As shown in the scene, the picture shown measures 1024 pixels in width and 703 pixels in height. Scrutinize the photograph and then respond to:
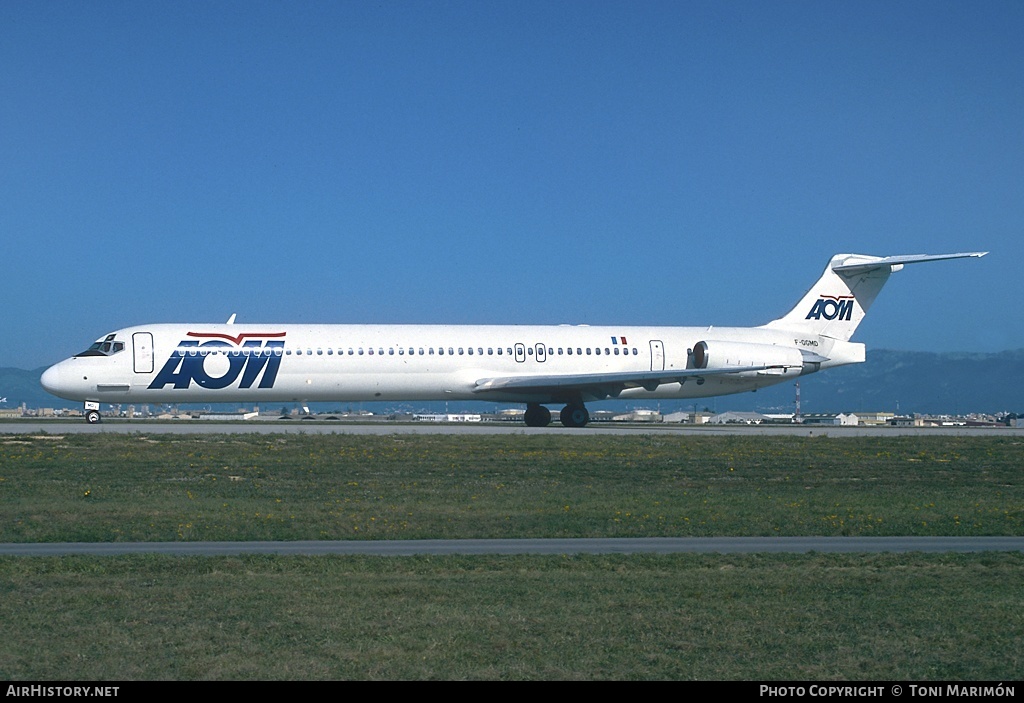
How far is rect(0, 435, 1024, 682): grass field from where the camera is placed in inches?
336

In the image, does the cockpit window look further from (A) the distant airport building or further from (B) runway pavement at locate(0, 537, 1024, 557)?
(A) the distant airport building

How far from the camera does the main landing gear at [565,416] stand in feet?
142

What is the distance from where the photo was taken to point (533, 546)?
1500 centimetres

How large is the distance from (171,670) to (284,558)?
5.37 meters

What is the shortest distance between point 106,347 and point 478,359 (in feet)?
42.7

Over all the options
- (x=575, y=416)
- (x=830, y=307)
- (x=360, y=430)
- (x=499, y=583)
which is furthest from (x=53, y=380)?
(x=830, y=307)

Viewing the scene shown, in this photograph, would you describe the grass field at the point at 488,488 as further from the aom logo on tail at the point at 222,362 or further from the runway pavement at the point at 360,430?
the aom logo on tail at the point at 222,362

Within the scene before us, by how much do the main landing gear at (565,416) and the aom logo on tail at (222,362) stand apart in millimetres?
10664

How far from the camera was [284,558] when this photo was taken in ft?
44.3

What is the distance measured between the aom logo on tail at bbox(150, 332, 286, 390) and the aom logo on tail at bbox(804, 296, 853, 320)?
73.9 feet

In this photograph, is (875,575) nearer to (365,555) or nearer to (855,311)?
(365,555)

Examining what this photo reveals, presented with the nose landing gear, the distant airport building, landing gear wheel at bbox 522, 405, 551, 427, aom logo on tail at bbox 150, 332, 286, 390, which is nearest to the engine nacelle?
landing gear wheel at bbox 522, 405, 551, 427

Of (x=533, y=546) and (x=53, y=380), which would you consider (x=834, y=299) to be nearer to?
(x=53, y=380)
